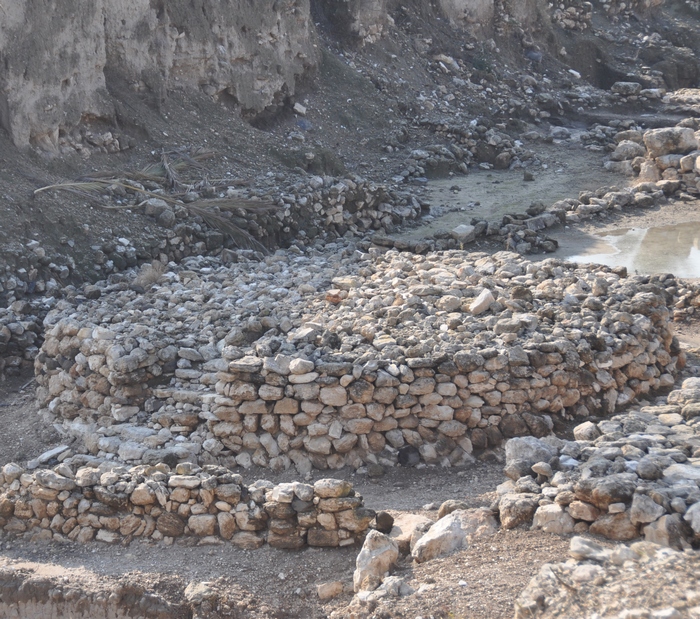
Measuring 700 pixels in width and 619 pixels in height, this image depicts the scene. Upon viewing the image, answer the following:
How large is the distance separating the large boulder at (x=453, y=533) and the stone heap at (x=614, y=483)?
0.29ft

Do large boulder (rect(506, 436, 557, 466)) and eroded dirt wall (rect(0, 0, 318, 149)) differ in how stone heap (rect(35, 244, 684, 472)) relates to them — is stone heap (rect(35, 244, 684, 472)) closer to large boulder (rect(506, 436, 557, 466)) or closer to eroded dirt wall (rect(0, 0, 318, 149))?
large boulder (rect(506, 436, 557, 466))

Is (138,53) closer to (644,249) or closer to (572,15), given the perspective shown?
(644,249)

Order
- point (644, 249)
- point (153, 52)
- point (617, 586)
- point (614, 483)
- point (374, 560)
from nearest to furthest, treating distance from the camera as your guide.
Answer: point (617, 586)
point (614, 483)
point (374, 560)
point (644, 249)
point (153, 52)

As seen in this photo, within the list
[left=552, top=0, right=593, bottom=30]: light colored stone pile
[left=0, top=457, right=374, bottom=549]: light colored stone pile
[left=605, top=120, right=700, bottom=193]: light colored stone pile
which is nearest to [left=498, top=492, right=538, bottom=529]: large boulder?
[left=0, top=457, right=374, bottom=549]: light colored stone pile

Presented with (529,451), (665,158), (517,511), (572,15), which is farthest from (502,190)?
(517,511)

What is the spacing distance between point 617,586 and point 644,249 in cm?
808

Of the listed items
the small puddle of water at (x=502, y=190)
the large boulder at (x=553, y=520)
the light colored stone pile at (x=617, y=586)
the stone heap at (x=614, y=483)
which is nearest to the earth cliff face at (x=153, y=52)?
the small puddle of water at (x=502, y=190)

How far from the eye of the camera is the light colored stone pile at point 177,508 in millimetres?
4270

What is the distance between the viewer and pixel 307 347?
5613 millimetres

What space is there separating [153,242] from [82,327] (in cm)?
278

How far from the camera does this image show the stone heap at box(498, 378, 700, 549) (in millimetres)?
3463

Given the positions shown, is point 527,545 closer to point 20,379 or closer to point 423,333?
point 423,333

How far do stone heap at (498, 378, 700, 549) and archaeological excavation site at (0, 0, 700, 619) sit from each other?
0.02 metres

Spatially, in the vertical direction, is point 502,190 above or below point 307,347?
above
